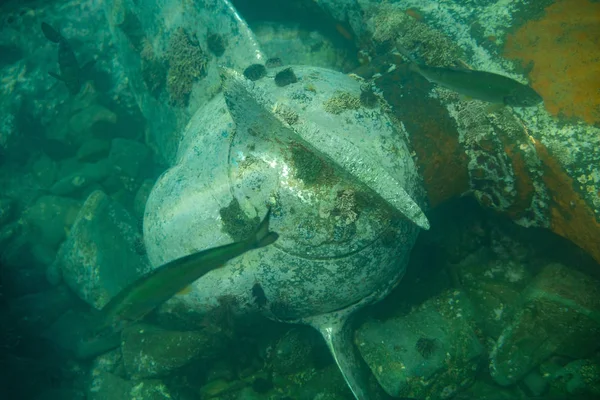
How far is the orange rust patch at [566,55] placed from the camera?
305 cm

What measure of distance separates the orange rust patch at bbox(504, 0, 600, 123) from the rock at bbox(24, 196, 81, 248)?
28.4 ft

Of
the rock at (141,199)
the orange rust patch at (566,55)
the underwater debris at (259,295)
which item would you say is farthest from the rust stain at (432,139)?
the rock at (141,199)

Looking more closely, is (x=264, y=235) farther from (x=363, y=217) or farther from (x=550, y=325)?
(x=550, y=325)

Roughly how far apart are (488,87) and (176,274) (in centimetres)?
348

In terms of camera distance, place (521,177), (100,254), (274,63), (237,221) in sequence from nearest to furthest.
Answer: (521,177)
(237,221)
(274,63)
(100,254)

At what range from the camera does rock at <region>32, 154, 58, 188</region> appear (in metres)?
8.36

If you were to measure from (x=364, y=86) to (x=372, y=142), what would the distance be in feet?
2.71

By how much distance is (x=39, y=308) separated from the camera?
6547 mm

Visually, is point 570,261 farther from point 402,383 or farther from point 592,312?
point 402,383

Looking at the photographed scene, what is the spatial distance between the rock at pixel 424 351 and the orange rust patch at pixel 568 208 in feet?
5.38

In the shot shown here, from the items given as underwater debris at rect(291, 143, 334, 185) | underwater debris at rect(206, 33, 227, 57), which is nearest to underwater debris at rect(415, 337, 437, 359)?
underwater debris at rect(291, 143, 334, 185)

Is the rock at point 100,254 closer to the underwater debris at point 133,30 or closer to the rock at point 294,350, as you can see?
the underwater debris at point 133,30

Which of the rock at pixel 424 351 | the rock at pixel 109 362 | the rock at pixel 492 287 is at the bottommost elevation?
the rock at pixel 109 362

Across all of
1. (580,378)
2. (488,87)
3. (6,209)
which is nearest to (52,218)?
(6,209)
